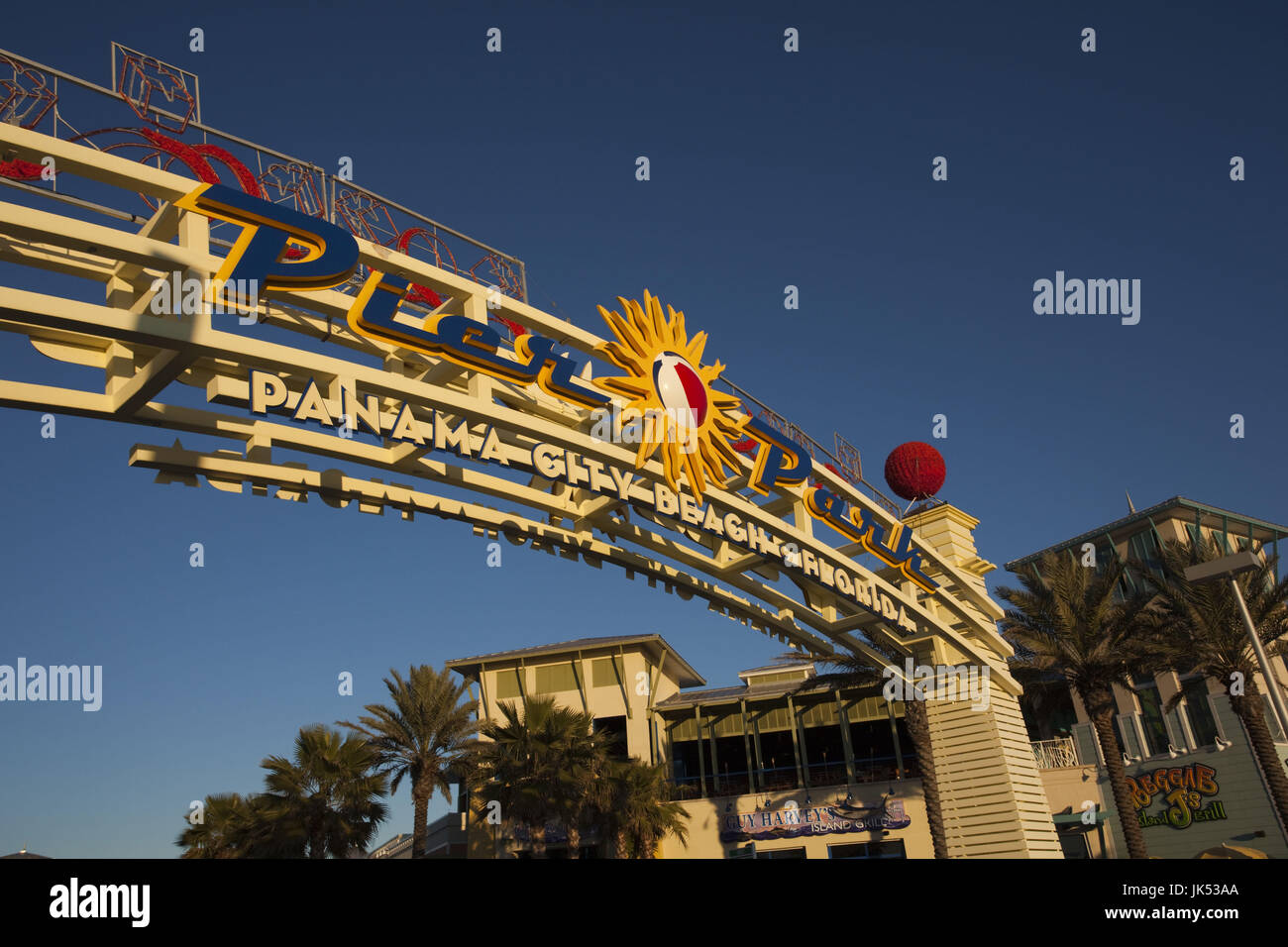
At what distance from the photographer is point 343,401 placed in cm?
1095

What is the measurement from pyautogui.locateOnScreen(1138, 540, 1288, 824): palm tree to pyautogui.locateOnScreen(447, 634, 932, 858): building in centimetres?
1381

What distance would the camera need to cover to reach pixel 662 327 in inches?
626

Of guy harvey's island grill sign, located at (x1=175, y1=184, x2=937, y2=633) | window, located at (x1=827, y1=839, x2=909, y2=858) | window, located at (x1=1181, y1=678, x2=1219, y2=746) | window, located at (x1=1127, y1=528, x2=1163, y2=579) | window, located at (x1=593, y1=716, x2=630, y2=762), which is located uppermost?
window, located at (x1=1127, y1=528, x2=1163, y2=579)

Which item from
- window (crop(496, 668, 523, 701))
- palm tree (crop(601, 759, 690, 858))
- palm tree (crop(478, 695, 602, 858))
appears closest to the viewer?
palm tree (crop(478, 695, 602, 858))

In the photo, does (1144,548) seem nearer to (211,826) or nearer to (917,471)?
(917,471)

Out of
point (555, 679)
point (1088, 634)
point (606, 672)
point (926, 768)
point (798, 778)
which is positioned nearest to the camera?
point (926, 768)

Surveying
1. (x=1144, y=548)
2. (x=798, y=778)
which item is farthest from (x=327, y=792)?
(x=1144, y=548)

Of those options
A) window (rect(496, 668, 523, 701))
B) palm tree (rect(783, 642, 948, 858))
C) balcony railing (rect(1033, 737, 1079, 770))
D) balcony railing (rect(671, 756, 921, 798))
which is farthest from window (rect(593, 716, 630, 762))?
balcony railing (rect(1033, 737, 1079, 770))

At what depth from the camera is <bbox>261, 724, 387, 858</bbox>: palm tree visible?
31.2 metres

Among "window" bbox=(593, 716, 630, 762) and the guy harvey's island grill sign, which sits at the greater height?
the guy harvey's island grill sign

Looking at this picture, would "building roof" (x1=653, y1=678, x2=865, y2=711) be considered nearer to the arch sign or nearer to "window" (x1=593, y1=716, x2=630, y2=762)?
"window" (x1=593, y1=716, x2=630, y2=762)

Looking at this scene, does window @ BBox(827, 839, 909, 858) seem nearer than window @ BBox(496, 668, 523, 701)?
Yes

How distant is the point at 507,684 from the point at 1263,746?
31.4m
